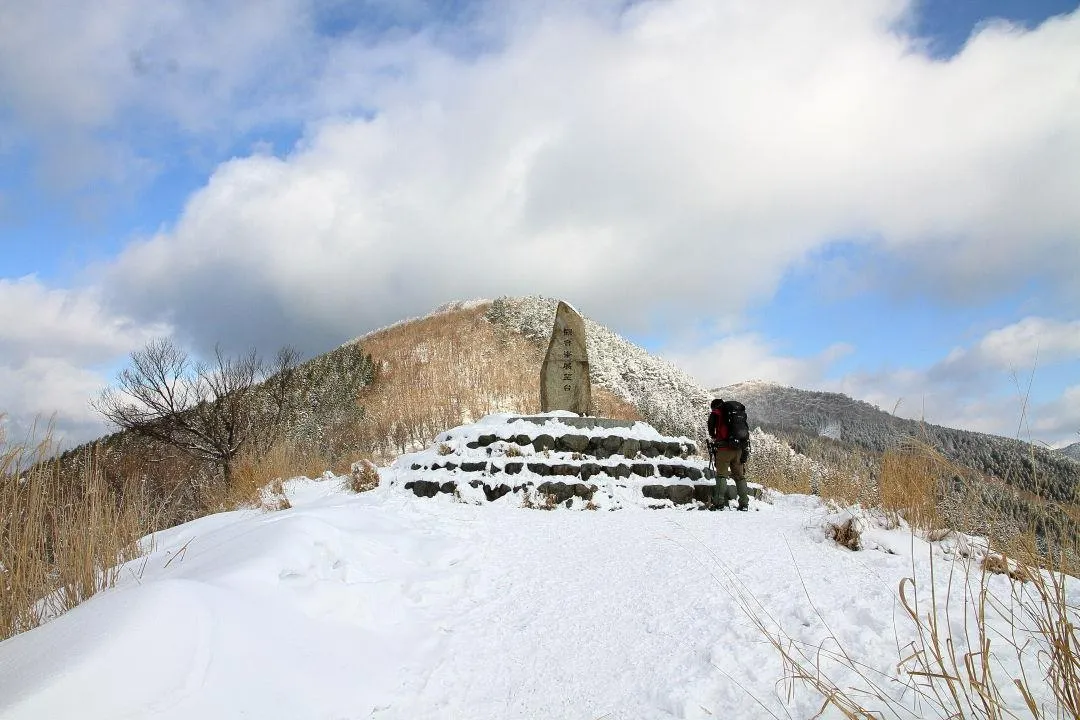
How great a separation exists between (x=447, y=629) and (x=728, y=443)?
5.43 metres

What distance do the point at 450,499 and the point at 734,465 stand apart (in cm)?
423

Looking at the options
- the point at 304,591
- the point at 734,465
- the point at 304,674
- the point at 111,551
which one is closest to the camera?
the point at 304,674

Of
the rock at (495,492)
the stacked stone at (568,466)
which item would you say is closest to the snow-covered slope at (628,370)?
the stacked stone at (568,466)

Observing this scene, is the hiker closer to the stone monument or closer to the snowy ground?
the snowy ground

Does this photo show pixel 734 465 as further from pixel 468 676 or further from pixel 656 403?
pixel 656 403

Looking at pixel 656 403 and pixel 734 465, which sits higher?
pixel 656 403

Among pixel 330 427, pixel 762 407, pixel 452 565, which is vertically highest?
pixel 762 407

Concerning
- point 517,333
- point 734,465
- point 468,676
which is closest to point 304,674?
point 468,676

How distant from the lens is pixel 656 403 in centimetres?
3006

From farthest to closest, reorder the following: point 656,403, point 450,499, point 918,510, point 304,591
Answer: point 656,403, point 450,499, point 918,510, point 304,591

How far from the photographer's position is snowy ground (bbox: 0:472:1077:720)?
2.33 metres

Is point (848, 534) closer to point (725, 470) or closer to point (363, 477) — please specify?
point (725, 470)

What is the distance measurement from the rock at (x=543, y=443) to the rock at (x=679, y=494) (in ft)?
6.89

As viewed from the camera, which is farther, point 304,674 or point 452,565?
point 452,565
